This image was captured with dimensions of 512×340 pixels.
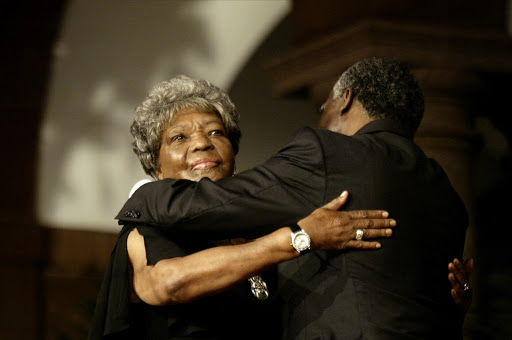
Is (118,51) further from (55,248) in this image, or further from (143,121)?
(143,121)

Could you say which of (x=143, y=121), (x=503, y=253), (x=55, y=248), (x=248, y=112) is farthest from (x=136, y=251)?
(x=248, y=112)

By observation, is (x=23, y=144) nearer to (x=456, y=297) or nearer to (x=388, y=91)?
(x=388, y=91)

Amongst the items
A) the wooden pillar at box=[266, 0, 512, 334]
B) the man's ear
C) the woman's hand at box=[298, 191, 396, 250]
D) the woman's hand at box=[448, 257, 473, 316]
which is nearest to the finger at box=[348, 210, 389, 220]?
the woman's hand at box=[298, 191, 396, 250]

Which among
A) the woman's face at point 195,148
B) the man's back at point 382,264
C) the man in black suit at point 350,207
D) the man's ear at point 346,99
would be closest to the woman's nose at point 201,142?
the woman's face at point 195,148

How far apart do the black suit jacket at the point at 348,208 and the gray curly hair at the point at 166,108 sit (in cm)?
58

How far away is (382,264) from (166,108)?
107cm

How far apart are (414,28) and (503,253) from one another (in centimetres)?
179

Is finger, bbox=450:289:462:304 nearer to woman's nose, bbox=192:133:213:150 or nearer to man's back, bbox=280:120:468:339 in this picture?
man's back, bbox=280:120:468:339

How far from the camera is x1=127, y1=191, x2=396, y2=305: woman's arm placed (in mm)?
2674

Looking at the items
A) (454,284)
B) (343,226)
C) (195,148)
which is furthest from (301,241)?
(195,148)

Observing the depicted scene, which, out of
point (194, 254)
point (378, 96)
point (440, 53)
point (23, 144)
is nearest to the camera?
point (194, 254)

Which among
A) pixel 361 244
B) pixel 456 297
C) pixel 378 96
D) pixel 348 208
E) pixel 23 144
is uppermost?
pixel 23 144

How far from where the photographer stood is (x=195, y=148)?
3.27 meters

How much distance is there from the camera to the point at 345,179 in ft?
8.86
